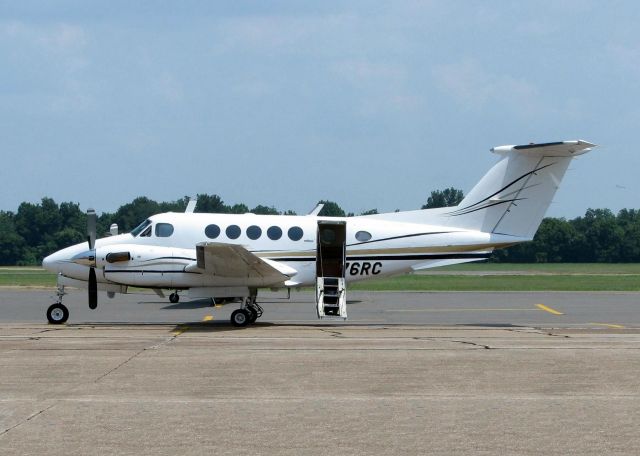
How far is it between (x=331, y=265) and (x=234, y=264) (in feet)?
10.6

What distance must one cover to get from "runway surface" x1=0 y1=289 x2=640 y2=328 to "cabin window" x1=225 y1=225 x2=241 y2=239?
2664mm

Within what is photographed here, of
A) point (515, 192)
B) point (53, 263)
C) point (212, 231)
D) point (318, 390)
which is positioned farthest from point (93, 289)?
point (318, 390)

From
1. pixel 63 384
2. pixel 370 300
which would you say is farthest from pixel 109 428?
pixel 370 300

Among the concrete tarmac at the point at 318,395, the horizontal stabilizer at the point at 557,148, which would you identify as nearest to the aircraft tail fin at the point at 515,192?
the horizontal stabilizer at the point at 557,148

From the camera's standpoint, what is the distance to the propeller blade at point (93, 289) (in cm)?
2158

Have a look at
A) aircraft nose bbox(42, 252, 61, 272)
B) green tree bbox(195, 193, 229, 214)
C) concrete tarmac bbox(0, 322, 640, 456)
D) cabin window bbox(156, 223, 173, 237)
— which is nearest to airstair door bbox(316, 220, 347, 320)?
cabin window bbox(156, 223, 173, 237)

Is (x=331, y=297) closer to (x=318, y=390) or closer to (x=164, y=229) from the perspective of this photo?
(x=164, y=229)

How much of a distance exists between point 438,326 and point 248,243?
5198mm

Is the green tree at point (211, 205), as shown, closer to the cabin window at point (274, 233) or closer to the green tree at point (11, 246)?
the cabin window at point (274, 233)

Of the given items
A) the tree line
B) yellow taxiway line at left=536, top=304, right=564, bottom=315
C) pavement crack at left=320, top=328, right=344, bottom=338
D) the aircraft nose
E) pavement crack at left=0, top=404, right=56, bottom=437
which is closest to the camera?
pavement crack at left=0, top=404, right=56, bottom=437

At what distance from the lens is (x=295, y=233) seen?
2292 cm

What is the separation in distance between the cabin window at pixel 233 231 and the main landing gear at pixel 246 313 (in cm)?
158

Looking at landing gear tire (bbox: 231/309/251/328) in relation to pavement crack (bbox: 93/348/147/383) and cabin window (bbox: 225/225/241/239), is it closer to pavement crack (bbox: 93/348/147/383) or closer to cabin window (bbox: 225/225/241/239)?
cabin window (bbox: 225/225/241/239)

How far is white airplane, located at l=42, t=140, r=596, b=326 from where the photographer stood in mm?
21844
